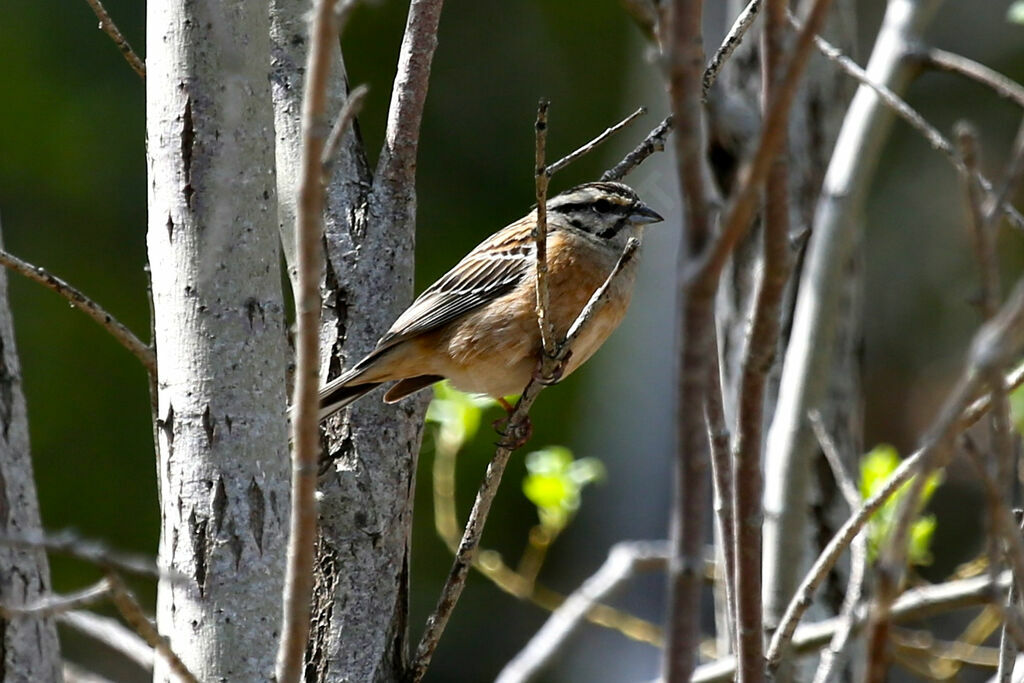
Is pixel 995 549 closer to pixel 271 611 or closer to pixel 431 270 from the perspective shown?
pixel 271 611

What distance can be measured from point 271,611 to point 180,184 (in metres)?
0.78

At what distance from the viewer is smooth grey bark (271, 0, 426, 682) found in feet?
8.70

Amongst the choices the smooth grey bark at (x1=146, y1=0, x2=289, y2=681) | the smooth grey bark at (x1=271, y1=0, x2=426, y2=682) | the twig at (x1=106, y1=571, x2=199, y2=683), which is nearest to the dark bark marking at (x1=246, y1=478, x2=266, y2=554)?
the smooth grey bark at (x1=146, y1=0, x2=289, y2=681)

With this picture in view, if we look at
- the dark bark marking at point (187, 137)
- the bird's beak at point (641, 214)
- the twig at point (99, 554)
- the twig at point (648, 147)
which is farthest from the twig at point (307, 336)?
the bird's beak at point (641, 214)

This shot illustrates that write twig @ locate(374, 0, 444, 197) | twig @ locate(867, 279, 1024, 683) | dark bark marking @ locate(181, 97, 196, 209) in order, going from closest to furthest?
twig @ locate(867, 279, 1024, 683)
dark bark marking @ locate(181, 97, 196, 209)
twig @ locate(374, 0, 444, 197)

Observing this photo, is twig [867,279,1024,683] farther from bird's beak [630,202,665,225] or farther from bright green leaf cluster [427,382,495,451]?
bright green leaf cluster [427,382,495,451]

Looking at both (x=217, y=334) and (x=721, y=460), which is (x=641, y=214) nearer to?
(x=217, y=334)

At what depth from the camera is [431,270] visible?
10.7m

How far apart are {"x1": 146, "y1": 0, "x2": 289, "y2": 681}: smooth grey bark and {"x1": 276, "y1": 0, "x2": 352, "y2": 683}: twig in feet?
2.32

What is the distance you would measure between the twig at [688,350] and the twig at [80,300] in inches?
58.9

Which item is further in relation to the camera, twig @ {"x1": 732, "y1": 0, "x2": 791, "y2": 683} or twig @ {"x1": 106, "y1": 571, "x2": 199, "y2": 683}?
twig @ {"x1": 106, "y1": 571, "x2": 199, "y2": 683}

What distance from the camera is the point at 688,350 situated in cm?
119

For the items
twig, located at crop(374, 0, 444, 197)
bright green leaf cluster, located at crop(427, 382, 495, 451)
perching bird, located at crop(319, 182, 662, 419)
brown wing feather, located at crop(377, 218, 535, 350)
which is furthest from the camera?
bright green leaf cluster, located at crop(427, 382, 495, 451)

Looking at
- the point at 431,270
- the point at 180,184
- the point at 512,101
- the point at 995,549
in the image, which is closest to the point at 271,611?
the point at 180,184
